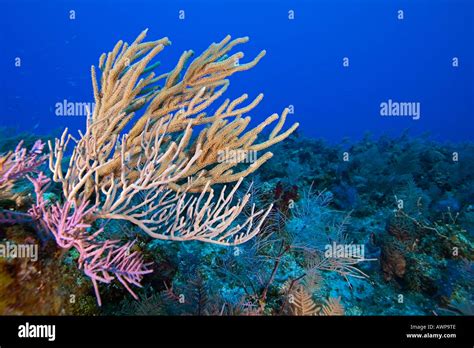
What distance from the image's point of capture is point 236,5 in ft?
323

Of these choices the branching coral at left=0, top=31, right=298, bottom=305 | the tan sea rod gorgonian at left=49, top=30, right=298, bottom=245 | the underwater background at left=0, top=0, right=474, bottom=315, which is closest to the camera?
the branching coral at left=0, top=31, right=298, bottom=305

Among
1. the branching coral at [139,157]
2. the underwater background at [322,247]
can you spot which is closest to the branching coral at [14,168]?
the branching coral at [139,157]

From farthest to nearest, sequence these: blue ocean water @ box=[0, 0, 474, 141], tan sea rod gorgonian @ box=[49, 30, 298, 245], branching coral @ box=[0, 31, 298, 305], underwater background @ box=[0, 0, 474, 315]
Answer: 1. blue ocean water @ box=[0, 0, 474, 141]
2. underwater background @ box=[0, 0, 474, 315]
3. tan sea rod gorgonian @ box=[49, 30, 298, 245]
4. branching coral @ box=[0, 31, 298, 305]

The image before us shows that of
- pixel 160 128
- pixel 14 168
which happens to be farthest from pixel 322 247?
pixel 14 168

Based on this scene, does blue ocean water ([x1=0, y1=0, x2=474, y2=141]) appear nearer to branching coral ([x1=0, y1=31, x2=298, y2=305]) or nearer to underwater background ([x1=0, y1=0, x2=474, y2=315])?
underwater background ([x1=0, y1=0, x2=474, y2=315])

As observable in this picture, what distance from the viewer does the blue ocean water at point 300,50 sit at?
66.1 metres

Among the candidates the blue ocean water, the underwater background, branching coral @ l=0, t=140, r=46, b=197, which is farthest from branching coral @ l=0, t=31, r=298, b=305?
the blue ocean water

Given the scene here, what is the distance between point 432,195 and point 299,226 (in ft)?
14.1

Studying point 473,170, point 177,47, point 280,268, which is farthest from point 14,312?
point 177,47

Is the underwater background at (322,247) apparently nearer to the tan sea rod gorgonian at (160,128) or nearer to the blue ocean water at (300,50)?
the tan sea rod gorgonian at (160,128)

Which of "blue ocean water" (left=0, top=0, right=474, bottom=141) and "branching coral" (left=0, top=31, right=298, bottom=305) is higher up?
"blue ocean water" (left=0, top=0, right=474, bottom=141)

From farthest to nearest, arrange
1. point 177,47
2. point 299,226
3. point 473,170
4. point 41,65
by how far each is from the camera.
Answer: point 177,47 → point 41,65 → point 473,170 → point 299,226

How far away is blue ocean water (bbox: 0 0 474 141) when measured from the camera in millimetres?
66125

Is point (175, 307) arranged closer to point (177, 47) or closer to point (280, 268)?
point (280, 268)
